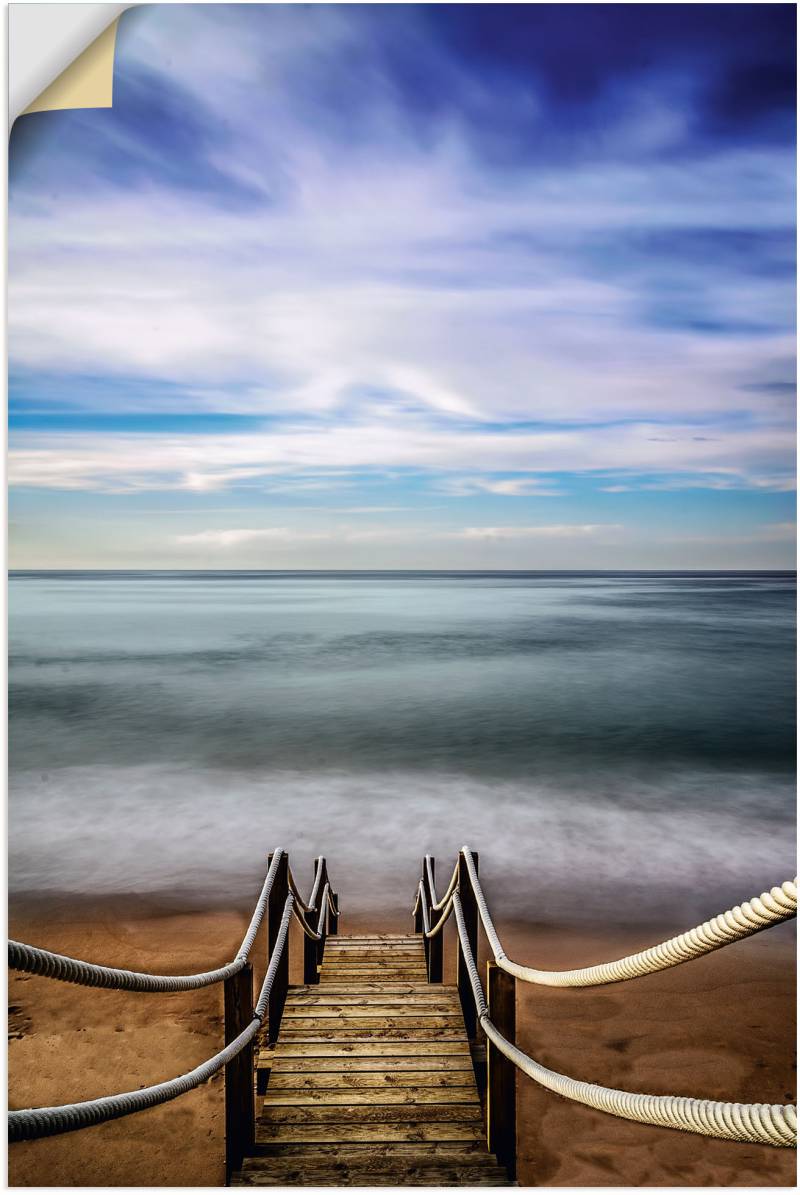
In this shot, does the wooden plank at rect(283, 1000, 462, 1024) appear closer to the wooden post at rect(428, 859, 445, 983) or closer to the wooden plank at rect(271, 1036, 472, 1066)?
the wooden plank at rect(271, 1036, 472, 1066)

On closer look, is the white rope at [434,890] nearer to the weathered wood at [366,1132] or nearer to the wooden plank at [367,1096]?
the wooden plank at [367,1096]

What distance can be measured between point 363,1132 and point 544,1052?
1.78m

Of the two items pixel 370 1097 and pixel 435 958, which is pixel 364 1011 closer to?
pixel 370 1097

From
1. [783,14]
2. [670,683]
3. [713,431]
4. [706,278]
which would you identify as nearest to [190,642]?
[670,683]

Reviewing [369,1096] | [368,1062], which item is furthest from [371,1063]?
[369,1096]

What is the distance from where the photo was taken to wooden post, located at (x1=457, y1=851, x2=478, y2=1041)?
2699mm

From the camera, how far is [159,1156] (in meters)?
2.86

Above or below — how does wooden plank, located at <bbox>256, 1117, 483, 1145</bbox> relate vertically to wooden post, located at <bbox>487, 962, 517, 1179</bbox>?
below

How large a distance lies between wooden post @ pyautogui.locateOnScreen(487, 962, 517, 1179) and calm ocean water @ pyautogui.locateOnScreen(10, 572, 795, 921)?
3369 millimetres

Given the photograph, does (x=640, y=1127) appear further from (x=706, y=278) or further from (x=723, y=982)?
(x=706, y=278)

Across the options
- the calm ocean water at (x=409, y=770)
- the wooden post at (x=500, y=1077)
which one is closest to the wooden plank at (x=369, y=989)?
the wooden post at (x=500, y=1077)

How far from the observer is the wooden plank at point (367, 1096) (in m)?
2.27

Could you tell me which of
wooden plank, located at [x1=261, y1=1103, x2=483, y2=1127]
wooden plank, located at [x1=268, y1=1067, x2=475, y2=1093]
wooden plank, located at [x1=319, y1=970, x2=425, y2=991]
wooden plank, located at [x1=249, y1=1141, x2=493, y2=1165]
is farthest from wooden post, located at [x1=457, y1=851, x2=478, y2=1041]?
wooden plank, located at [x1=319, y1=970, x2=425, y2=991]

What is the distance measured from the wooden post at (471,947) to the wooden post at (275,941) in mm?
733
